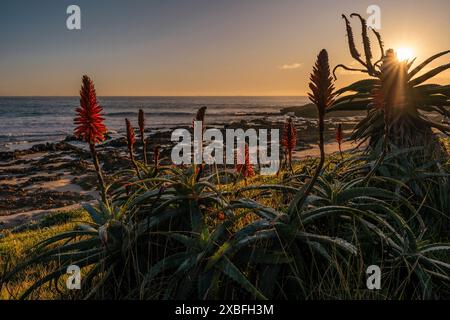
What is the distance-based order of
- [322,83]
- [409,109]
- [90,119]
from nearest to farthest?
[322,83]
[90,119]
[409,109]

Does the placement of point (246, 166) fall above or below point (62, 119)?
below

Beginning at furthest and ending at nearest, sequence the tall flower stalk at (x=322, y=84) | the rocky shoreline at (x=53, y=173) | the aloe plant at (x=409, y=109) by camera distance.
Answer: the rocky shoreline at (x=53, y=173) < the aloe plant at (x=409, y=109) < the tall flower stalk at (x=322, y=84)

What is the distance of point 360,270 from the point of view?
6.61 feet

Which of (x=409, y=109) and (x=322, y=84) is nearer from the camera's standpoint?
(x=322, y=84)

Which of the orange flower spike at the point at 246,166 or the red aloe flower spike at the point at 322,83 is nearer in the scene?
the red aloe flower spike at the point at 322,83

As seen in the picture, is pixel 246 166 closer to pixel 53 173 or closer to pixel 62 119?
pixel 53 173

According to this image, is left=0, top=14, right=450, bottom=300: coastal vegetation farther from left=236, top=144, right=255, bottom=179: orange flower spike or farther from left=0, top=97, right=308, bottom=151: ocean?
left=0, top=97, right=308, bottom=151: ocean

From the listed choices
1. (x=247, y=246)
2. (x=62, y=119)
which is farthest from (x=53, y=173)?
(x=62, y=119)

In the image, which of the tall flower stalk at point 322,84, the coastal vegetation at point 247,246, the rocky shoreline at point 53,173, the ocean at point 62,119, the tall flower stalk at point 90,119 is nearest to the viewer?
the tall flower stalk at point 322,84

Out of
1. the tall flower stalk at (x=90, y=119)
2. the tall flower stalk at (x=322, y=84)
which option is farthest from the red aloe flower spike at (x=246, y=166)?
the tall flower stalk at (x=322, y=84)

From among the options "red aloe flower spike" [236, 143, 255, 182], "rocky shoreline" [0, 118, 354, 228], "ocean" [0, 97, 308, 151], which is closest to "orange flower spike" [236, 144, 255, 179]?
"red aloe flower spike" [236, 143, 255, 182]

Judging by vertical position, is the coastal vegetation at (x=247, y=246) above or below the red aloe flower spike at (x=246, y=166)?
below

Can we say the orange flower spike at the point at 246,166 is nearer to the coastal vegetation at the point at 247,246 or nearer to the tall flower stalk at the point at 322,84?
the coastal vegetation at the point at 247,246
